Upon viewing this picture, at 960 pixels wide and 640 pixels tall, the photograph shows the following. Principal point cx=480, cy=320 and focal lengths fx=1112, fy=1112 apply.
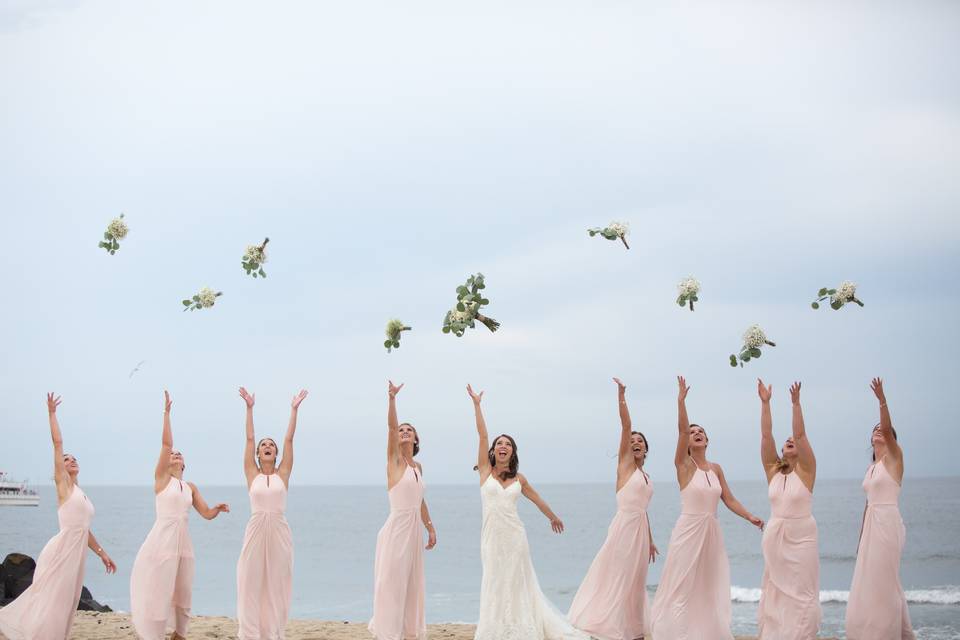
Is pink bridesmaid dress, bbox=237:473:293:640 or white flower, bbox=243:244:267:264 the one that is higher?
white flower, bbox=243:244:267:264

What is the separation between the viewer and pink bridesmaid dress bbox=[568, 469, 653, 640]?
12.4 m

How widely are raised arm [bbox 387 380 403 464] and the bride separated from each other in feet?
2.93

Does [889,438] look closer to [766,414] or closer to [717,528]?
[766,414]

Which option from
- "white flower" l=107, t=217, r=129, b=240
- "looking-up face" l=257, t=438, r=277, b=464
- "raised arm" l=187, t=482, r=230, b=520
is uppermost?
"white flower" l=107, t=217, r=129, b=240

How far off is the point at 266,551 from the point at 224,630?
3964 mm

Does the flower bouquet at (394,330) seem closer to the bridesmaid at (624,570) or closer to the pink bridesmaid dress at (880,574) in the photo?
the bridesmaid at (624,570)

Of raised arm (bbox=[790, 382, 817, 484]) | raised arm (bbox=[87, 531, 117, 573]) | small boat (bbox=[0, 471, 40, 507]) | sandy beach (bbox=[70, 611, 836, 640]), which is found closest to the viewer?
raised arm (bbox=[790, 382, 817, 484])

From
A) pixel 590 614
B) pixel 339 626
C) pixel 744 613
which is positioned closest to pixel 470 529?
pixel 744 613

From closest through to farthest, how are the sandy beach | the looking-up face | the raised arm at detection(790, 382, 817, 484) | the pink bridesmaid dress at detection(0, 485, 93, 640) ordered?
1. the raised arm at detection(790, 382, 817, 484)
2. the looking-up face
3. the pink bridesmaid dress at detection(0, 485, 93, 640)
4. the sandy beach

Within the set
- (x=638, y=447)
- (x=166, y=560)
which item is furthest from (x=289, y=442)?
(x=638, y=447)

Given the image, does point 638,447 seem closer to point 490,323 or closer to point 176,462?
point 490,323

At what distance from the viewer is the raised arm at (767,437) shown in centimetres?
→ 1228

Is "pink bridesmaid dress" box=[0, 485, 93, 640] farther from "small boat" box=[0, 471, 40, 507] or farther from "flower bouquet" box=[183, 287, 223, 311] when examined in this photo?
"small boat" box=[0, 471, 40, 507]

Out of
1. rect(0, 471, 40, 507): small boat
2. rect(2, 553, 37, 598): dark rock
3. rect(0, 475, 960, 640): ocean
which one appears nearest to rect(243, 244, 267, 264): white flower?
rect(2, 553, 37, 598): dark rock
